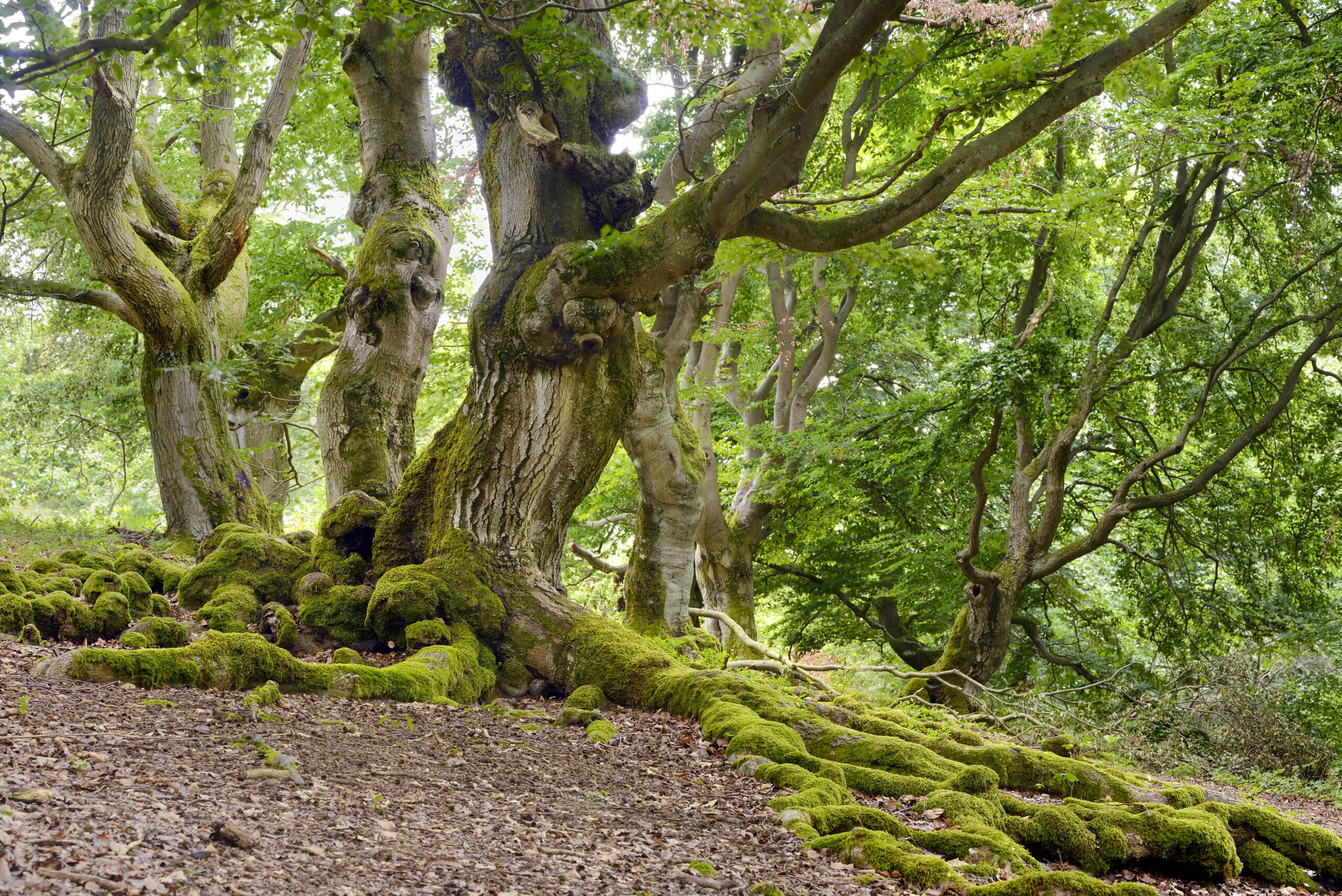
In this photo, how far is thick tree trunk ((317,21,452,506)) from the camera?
24.1ft

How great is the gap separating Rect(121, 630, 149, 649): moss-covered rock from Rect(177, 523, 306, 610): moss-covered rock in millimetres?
1406

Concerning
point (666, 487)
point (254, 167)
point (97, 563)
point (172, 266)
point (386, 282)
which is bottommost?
point (97, 563)

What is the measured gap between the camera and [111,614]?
5062mm

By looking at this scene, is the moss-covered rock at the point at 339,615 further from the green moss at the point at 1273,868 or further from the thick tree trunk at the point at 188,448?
the green moss at the point at 1273,868

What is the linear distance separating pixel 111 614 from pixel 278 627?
91 cm

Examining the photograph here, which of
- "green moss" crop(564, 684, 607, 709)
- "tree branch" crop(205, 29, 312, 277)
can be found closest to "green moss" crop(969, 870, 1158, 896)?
"green moss" crop(564, 684, 607, 709)

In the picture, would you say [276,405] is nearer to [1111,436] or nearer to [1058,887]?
[1058,887]

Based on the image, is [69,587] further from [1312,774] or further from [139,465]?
[139,465]

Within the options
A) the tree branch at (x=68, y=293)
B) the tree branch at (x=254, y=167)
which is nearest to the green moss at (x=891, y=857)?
the tree branch at (x=68, y=293)

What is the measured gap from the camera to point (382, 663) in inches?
209

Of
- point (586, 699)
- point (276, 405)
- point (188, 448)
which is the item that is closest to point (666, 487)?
point (586, 699)

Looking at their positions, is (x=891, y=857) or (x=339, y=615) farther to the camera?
(x=339, y=615)

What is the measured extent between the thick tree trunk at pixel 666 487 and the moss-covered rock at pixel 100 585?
4287mm

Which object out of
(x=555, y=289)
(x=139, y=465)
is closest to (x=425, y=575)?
(x=555, y=289)
